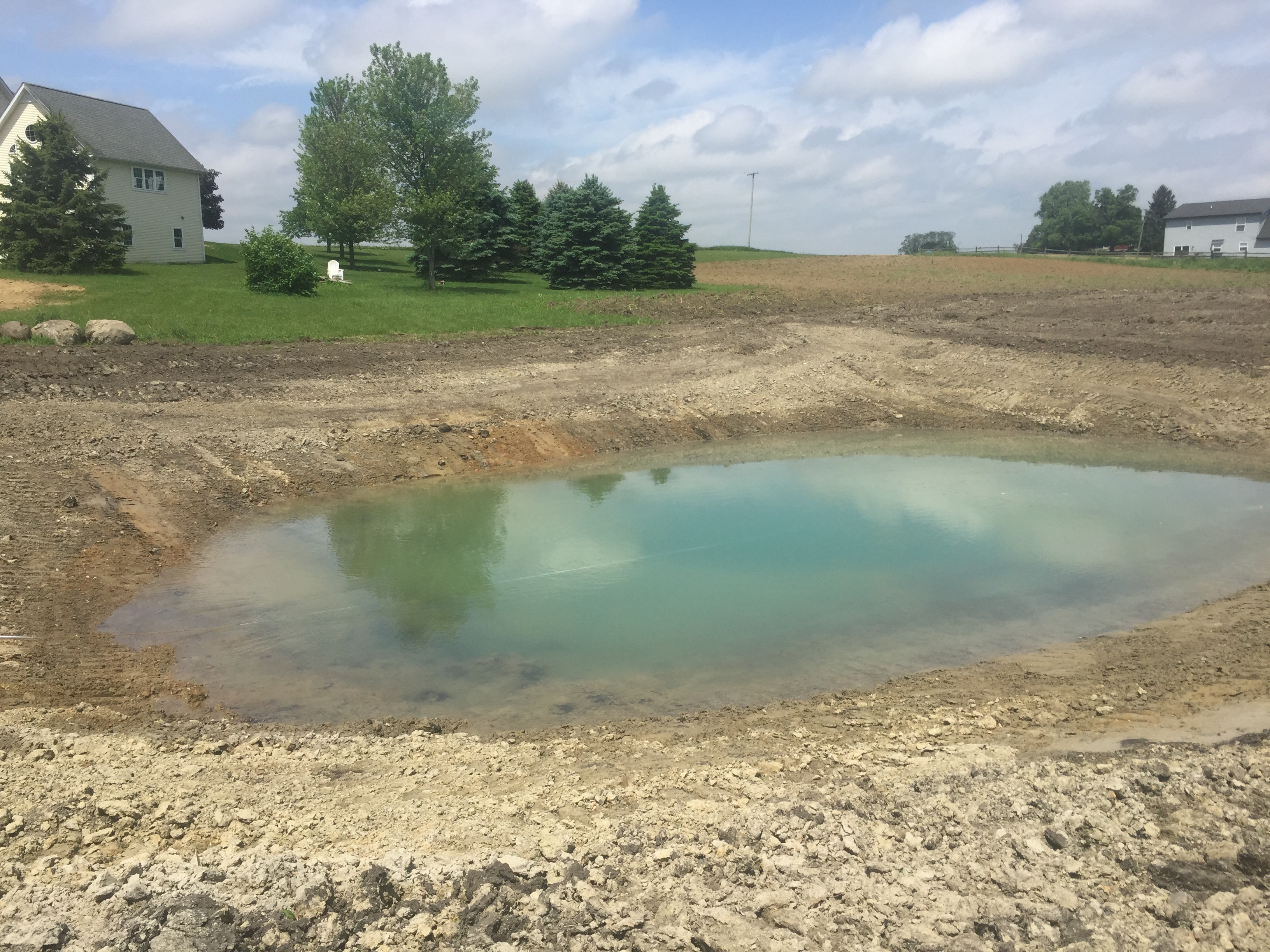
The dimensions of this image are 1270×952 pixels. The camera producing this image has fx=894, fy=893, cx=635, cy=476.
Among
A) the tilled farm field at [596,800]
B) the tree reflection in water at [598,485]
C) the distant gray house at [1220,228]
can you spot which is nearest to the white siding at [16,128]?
the tilled farm field at [596,800]

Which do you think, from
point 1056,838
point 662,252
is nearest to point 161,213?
point 662,252

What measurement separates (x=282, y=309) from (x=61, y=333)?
283 inches

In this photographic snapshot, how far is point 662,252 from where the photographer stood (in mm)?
42688

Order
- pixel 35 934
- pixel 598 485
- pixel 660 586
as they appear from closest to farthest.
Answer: pixel 35 934, pixel 660 586, pixel 598 485

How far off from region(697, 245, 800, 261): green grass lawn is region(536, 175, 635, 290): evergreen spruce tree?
61.1ft

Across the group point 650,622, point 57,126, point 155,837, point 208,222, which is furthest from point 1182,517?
point 208,222

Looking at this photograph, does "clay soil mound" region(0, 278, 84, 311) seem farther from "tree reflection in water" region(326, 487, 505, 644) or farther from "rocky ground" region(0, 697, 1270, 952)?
"rocky ground" region(0, 697, 1270, 952)

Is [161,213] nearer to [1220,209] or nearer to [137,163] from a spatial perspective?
[137,163]

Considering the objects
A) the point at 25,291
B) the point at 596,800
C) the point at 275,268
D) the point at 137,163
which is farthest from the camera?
the point at 137,163

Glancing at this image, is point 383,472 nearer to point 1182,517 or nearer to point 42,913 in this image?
point 42,913

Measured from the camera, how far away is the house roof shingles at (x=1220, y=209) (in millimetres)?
78688

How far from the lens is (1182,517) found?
1391 centimetres

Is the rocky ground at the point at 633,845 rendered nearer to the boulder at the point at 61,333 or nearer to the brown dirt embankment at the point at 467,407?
the brown dirt embankment at the point at 467,407

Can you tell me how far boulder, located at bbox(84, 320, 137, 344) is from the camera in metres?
20.8
